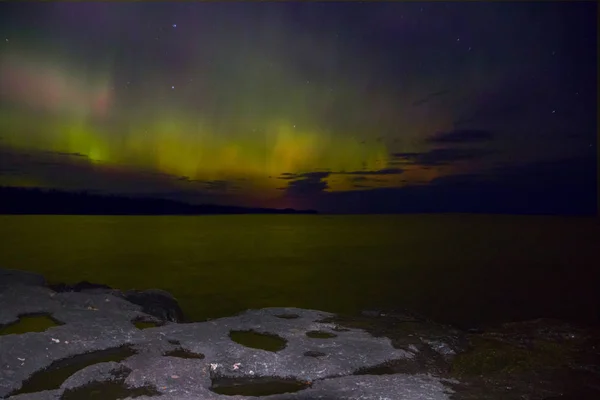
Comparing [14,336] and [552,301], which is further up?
[14,336]

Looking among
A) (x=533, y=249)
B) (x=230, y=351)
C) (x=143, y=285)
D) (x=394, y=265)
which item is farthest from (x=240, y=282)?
(x=533, y=249)

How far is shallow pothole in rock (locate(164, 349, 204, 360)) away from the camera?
885cm

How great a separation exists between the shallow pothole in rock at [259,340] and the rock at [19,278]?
7410mm

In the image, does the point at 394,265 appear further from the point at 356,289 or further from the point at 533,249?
the point at 533,249

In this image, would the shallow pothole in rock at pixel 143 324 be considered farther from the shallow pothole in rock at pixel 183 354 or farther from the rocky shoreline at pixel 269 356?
the shallow pothole in rock at pixel 183 354

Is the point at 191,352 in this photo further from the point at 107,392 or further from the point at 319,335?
the point at 319,335

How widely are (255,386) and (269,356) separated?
3.54 feet

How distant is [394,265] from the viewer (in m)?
34.6

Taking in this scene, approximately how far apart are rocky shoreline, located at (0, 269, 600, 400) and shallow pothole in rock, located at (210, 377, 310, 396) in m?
0.02

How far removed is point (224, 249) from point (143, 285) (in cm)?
2049

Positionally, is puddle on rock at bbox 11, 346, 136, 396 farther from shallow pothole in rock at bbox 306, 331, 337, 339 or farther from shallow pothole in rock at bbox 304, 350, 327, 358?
shallow pothole in rock at bbox 306, 331, 337, 339

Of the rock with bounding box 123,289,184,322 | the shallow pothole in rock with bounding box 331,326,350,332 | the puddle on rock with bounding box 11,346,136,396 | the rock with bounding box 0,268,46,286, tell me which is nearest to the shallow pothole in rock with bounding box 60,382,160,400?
the puddle on rock with bounding box 11,346,136,396

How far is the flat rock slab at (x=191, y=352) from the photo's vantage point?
7480 mm

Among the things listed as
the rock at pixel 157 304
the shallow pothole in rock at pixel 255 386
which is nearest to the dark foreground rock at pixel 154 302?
the rock at pixel 157 304
